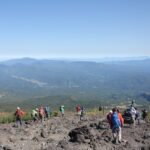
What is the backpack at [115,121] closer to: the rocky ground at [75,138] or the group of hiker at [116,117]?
the group of hiker at [116,117]

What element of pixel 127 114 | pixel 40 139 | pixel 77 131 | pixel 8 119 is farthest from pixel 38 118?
pixel 77 131

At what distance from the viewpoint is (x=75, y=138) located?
77.5ft

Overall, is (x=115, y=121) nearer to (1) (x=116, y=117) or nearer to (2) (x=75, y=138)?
(1) (x=116, y=117)

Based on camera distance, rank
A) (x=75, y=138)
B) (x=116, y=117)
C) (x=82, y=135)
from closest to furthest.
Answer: (x=116, y=117)
(x=82, y=135)
(x=75, y=138)

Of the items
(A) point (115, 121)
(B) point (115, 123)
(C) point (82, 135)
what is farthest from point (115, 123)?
(C) point (82, 135)

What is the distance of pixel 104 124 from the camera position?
29.1m

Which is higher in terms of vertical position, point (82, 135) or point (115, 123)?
point (115, 123)

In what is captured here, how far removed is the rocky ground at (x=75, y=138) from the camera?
22078 mm

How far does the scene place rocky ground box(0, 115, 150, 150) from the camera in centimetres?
2208

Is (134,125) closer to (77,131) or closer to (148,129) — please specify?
(148,129)

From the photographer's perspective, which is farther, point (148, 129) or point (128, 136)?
point (148, 129)

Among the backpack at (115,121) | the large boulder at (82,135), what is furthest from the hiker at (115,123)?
the large boulder at (82,135)

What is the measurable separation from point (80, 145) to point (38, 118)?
17243mm

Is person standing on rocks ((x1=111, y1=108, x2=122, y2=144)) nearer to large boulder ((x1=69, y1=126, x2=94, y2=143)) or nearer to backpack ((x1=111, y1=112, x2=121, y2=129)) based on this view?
backpack ((x1=111, y1=112, x2=121, y2=129))
